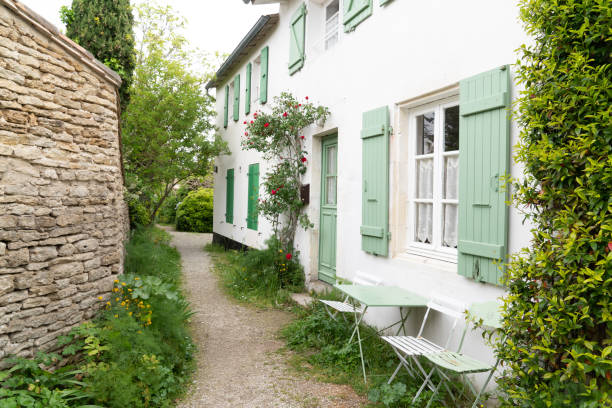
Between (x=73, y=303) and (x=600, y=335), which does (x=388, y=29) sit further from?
(x=73, y=303)

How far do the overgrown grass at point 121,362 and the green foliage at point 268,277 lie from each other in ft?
6.51

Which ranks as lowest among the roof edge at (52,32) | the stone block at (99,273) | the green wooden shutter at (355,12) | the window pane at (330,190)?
the stone block at (99,273)

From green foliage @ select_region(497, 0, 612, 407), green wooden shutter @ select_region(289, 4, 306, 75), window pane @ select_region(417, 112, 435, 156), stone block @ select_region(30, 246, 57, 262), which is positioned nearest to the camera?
green foliage @ select_region(497, 0, 612, 407)

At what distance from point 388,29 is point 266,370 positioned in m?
3.95

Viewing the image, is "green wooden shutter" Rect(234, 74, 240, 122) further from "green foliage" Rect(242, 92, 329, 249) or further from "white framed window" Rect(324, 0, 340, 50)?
"white framed window" Rect(324, 0, 340, 50)

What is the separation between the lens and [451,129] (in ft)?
13.5

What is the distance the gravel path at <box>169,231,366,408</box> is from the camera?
363 centimetres

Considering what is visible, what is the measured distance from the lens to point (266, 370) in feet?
14.0

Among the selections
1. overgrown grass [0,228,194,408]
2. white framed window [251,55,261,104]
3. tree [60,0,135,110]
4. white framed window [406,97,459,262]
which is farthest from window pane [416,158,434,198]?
white framed window [251,55,261,104]

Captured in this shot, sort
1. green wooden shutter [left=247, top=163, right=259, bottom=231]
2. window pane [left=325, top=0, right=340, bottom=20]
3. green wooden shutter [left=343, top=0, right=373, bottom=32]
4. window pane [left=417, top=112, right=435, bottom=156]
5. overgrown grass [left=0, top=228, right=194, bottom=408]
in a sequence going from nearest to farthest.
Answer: overgrown grass [left=0, top=228, right=194, bottom=408], window pane [left=417, top=112, right=435, bottom=156], green wooden shutter [left=343, top=0, right=373, bottom=32], window pane [left=325, top=0, right=340, bottom=20], green wooden shutter [left=247, top=163, right=259, bottom=231]

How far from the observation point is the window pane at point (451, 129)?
4.05 metres

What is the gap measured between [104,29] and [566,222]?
8.43m

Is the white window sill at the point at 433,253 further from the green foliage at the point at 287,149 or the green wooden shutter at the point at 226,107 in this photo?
the green wooden shutter at the point at 226,107

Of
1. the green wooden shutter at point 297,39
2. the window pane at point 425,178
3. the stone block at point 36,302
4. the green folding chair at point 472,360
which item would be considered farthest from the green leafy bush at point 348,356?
the green wooden shutter at point 297,39
